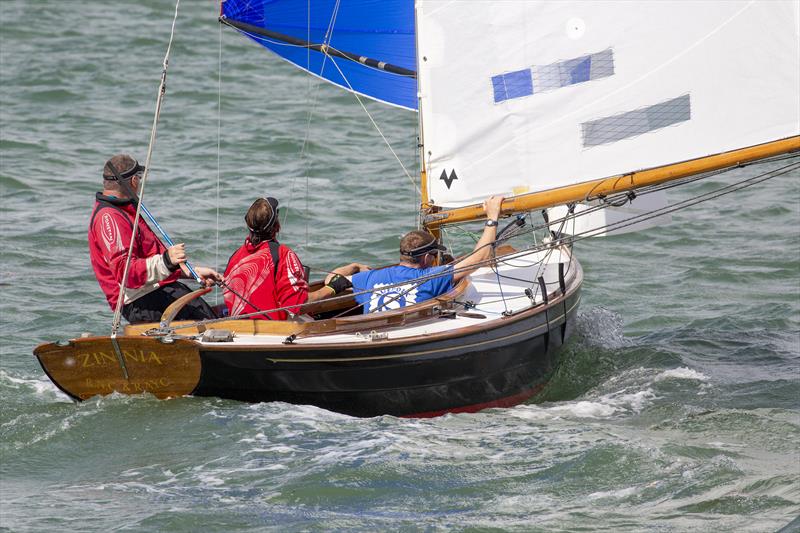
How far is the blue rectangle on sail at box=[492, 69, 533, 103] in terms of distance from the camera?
301 inches

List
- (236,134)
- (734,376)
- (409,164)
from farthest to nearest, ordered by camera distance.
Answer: (236,134)
(409,164)
(734,376)

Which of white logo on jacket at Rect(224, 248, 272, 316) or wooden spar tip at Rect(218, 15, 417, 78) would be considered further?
wooden spar tip at Rect(218, 15, 417, 78)

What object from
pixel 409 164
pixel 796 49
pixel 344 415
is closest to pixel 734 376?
pixel 796 49

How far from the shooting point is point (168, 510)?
5.93 metres

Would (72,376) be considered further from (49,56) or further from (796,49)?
(49,56)

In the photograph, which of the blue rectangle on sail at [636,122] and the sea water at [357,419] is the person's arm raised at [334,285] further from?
the blue rectangle on sail at [636,122]

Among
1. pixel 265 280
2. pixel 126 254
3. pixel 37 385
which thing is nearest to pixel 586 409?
pixel 265 280

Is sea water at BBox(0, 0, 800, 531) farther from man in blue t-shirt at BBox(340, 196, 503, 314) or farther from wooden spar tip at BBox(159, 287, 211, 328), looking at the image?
man in blue t-shirt at BBox(340, 196, 503, 314)

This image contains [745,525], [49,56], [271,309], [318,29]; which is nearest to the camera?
[745,525]

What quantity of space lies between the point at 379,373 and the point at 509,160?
5.30 feet

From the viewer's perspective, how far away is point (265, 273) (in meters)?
7.26

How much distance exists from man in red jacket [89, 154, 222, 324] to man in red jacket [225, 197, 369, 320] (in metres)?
0.26

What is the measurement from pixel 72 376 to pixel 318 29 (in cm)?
366

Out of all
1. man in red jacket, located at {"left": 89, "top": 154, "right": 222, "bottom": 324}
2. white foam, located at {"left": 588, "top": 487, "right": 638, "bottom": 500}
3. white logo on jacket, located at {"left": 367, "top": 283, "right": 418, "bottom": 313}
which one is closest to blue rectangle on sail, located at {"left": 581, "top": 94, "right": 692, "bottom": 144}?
white logo on jacket, located at {"left": 367, "top": 283, "right": 418, "bottom": 313}
